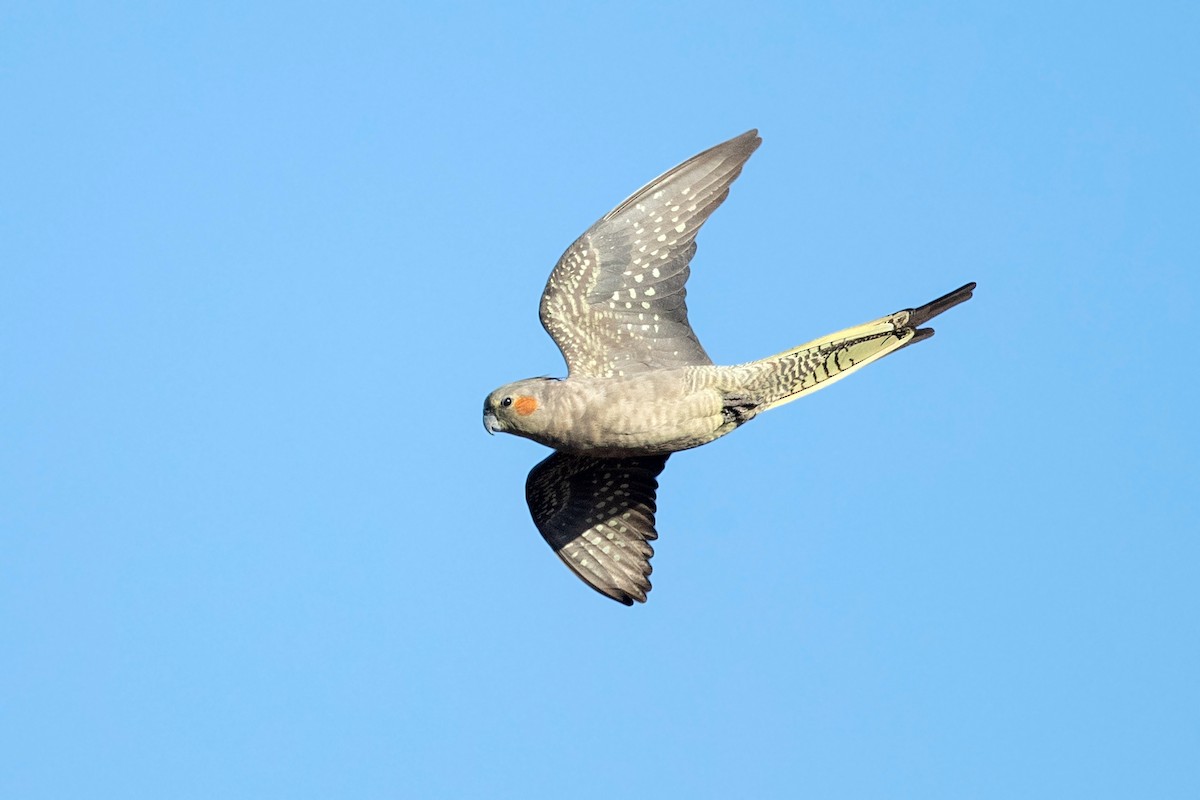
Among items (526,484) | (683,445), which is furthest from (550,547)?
(683,445)

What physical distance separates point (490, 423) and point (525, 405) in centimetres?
33

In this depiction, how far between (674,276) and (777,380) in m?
1.15

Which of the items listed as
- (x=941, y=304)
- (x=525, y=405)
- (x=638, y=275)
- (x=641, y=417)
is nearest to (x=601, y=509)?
(x=641, y=417)

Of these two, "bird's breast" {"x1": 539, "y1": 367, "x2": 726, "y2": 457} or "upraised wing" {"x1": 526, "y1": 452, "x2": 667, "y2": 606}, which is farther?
"upraised wing" {"x1": 526, "y1": 452, "x2": 667, "y2": 606}

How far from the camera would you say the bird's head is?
1145cm

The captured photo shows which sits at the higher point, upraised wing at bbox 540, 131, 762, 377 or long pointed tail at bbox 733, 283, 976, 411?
upraised wing at bbox 540, 131, 762, 377

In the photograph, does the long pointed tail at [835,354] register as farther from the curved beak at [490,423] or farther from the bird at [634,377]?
the curved beak at [490,423]

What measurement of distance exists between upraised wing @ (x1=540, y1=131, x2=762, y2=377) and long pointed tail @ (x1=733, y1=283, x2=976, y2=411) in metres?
0.62

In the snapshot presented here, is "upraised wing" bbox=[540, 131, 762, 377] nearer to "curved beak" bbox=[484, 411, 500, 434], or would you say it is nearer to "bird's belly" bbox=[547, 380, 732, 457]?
"bird's belly" bbox=[547, 380, 732, 457]

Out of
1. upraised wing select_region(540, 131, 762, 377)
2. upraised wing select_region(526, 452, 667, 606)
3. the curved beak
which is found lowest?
upraised wing select_region(526, 452, 667, 606)

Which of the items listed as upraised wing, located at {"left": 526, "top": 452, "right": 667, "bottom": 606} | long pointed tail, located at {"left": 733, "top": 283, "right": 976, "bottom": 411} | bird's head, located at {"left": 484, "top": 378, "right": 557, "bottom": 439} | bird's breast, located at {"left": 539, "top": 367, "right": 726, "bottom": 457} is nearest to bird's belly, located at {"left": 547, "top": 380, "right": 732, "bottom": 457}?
bird's breast, located at {"left": 539, "top": 367, "right": 726, "bottom": 457}

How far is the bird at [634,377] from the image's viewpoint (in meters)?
11.5

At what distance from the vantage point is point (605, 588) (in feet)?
41.3

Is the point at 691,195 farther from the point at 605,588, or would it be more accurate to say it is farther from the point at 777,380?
the point at 605,588
